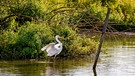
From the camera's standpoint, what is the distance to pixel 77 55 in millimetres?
24062

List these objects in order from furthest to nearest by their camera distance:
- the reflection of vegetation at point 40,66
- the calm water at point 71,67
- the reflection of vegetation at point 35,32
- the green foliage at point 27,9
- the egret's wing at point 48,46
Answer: the green foliage at point 27,9 → the reflection of vegetation at point 35,32 → the egret's wing at point 48,46 → the reflection of vegetation at point 40,66 → the calm water at point 71,67

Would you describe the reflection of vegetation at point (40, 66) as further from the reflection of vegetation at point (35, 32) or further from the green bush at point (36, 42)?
the reflection of vegetation at point (35, 32)

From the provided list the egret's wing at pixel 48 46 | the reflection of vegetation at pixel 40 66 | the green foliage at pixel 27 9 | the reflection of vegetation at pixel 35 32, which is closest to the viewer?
the reflection of vegetation at pixel 40 66

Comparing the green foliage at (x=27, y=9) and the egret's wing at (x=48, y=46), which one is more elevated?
the green foliage at (x=27, y=9)

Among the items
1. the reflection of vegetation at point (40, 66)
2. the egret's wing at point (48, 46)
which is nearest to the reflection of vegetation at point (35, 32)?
the egret's wing at point (48, 46)

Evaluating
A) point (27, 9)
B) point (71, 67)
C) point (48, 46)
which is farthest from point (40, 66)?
point (27, 9)

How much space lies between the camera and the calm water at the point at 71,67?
18719 millimetres

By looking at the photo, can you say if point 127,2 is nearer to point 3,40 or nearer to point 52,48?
point 52,48

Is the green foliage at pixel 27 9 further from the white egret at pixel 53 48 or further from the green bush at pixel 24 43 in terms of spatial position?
the white egret at pixel 53 48

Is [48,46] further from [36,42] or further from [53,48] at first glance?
[36,42]

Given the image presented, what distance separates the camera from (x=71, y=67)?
20.6 m

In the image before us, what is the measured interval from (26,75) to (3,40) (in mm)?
6039

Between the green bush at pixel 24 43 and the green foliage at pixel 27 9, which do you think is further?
the green foliage at pixel 27 9

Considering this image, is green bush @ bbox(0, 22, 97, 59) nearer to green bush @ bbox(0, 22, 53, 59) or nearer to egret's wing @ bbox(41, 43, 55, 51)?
green bush @ bbox(0, 22, 53, 59)
